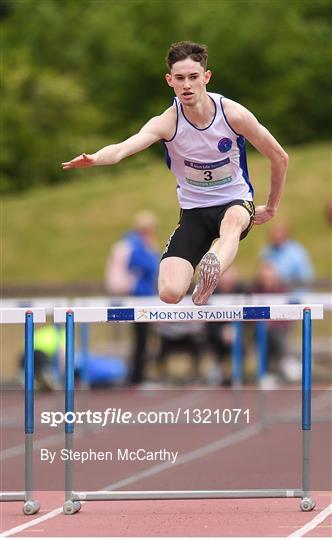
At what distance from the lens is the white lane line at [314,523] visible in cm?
742

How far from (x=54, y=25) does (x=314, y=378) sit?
92.8 feet

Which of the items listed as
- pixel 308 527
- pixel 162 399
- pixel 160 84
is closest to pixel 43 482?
pixel 308 527

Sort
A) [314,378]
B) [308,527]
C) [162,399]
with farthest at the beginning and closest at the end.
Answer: [314,378] → [162,399] → [308,527]

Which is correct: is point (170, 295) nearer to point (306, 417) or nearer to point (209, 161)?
point (209, 161)

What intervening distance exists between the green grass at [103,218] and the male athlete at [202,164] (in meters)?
20.6

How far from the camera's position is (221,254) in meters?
8.13

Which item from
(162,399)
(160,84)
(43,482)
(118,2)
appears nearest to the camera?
(43,482)

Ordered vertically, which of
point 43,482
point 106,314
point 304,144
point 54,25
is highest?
point 54,25

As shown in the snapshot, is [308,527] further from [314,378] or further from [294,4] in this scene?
[294,4]

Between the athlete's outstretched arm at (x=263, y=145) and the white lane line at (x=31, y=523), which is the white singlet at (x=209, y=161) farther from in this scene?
the white lane line at (x=31, y=523)

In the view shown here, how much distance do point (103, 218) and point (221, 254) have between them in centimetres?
2592

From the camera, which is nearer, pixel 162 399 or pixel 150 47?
pixel 162 399

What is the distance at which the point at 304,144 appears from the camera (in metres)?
43.2
